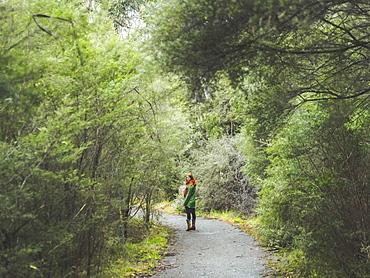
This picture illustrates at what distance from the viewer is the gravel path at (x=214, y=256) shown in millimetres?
8516

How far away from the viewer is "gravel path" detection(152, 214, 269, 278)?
8516mm

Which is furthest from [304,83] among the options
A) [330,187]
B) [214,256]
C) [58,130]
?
[214,256]

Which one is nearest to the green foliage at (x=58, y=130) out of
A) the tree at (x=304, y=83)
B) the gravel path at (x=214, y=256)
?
the tree at (x=304, y=83)

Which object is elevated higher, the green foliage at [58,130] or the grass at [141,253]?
the green foliage at [58,130]

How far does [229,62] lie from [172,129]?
840cm

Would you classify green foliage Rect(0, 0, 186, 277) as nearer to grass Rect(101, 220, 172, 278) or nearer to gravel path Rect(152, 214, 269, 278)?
grass Rect(101, 220, 172, 278)

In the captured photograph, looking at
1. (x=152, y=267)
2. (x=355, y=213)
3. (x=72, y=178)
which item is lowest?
(x=152, y=267)

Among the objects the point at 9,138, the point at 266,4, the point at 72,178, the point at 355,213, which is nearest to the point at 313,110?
the point at 355,213

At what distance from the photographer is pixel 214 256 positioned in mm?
10359

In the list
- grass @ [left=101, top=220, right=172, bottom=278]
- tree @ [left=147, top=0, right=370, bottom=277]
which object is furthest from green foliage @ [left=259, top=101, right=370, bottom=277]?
grass @ [left=101, top=220, right=172, bottom=278]

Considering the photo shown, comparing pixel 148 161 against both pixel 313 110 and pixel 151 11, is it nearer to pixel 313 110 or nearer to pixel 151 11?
pixel 313 110

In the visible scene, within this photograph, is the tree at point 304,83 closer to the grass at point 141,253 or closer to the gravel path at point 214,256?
the gravel path at point 214,256

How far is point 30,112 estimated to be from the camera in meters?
4.79

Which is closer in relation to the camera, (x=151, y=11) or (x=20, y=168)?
(x=20, y=168)
